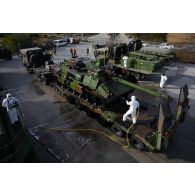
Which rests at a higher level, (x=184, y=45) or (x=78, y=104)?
(x=184, y=45)

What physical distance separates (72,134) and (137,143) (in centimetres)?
326

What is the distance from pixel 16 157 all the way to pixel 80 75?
6.30 meters

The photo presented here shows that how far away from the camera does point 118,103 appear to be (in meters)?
12.9

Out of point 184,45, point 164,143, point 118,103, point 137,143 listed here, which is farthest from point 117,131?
point 184,45

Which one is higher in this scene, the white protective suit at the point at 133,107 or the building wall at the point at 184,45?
the building wall at the point at 184,45

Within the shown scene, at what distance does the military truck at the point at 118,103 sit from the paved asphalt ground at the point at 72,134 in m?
0.58

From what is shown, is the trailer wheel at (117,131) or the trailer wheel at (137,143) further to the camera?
the trailer wheel at (117,131)

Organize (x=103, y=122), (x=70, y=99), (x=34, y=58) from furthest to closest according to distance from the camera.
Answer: (x=34, y=58) → (x=70, y=99) → (x=103, y=122)

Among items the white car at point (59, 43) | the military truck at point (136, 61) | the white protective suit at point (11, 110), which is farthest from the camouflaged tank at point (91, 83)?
the white car at point (59, 43)

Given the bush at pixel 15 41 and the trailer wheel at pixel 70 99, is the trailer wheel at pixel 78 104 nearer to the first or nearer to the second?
the trailer wheel at pixel 70 99

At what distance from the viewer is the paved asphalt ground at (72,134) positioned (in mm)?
10172

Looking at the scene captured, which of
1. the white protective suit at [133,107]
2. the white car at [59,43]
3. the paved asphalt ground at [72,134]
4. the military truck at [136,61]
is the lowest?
the paved asphalt ground at [72,134]

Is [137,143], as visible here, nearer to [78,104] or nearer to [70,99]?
[78,104]

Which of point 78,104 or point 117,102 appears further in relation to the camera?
point 78,104
